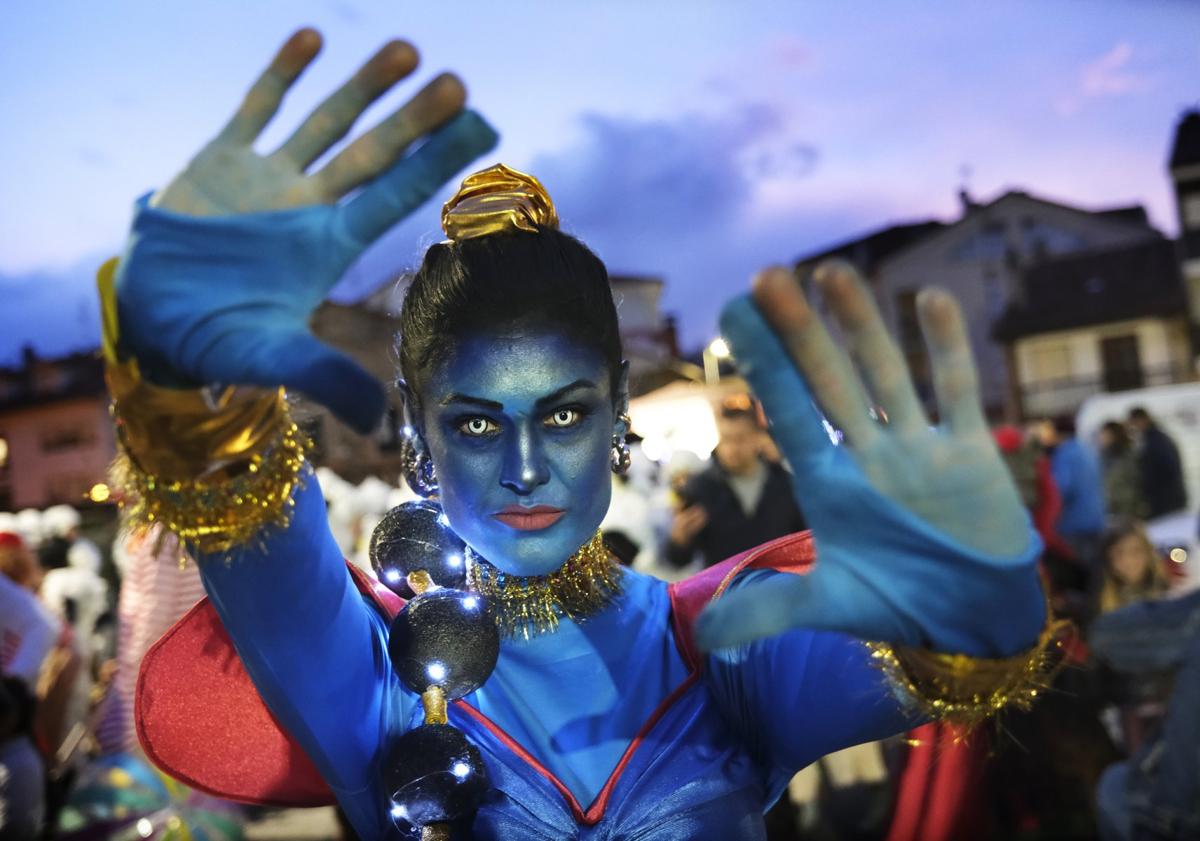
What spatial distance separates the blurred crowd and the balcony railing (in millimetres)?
22998

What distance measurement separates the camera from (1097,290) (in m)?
28.1

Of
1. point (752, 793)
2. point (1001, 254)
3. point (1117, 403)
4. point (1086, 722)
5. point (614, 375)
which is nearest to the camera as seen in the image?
point (752, 793)

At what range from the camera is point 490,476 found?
1581mm

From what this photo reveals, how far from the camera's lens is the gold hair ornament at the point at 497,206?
1.69 meters

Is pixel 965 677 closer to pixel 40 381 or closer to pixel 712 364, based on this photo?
pixel 712 364

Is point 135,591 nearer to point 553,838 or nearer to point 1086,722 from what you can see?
point 553,838

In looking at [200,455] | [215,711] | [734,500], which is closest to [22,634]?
[734,500]

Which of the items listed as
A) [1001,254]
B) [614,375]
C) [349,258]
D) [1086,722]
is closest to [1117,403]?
[1086,722]

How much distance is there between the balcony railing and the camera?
27.4 m

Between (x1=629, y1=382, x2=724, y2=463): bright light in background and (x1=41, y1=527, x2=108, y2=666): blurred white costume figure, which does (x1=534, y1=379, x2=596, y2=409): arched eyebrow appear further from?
(x1=629, y1=382, x2=724, y2=463): bright light in background

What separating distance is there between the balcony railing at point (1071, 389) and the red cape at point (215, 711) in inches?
1087

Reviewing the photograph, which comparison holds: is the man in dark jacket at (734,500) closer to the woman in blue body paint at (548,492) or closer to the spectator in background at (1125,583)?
the spectator in background at (1125,583)

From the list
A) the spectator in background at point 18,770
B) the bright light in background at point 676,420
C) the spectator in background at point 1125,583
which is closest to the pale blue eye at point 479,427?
the spectator in background at point 18,770

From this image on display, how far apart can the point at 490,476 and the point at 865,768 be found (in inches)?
132
